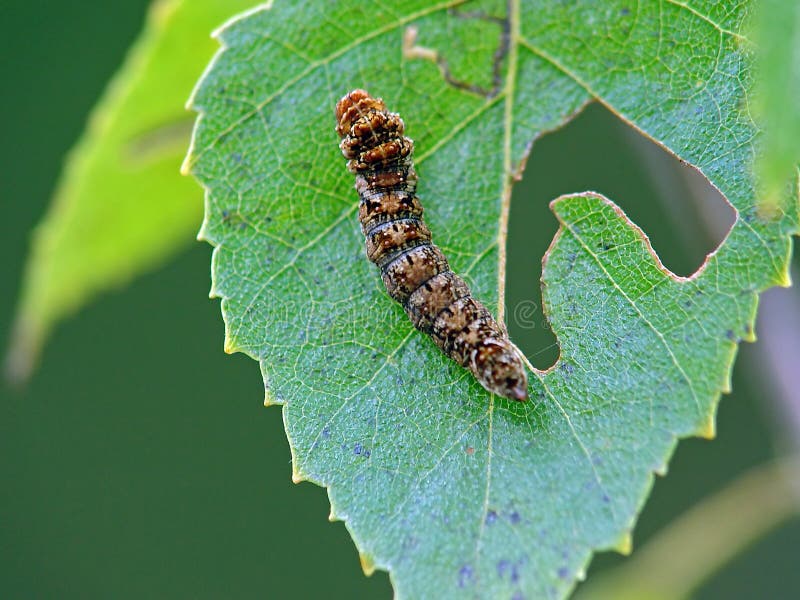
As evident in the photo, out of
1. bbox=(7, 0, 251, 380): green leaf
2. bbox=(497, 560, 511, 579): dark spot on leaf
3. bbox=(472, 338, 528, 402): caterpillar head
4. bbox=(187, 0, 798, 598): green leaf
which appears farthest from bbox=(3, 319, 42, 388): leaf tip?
bbox=(497, 560, 511, 579): dark spot on leaf

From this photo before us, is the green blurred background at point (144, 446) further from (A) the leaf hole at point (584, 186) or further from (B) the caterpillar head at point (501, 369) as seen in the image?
(B) the caterpillar head at point (501, 369)

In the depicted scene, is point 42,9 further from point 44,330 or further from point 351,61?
point 351,61

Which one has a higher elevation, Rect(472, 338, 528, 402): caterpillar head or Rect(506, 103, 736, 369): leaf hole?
Rect(472, 338, 528, 402): caterpillar head

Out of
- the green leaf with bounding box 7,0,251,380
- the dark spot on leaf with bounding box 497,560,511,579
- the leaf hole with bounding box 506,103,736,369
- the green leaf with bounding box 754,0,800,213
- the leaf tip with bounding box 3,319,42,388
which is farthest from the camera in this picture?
the leaf hole with bounding box 506,103,736,369

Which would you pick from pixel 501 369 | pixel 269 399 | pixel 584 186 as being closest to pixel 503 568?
pixel 501 369

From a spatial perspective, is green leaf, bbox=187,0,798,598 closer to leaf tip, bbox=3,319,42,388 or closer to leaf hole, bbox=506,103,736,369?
leaf tip, bbox=3,319,42,388
